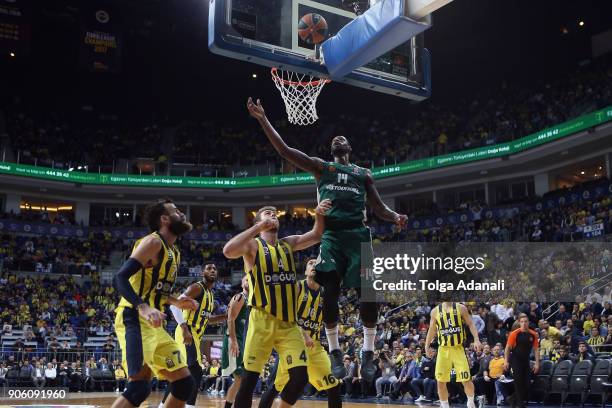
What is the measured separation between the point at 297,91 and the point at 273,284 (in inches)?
232

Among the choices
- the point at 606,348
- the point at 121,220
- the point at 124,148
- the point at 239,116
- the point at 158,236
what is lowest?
the point at 606,348

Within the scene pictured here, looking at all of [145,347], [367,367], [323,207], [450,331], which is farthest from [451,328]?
[145,347]

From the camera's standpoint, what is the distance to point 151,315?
5328mm

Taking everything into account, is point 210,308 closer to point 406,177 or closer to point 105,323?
point 105,323

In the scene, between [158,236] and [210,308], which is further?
[210,308]

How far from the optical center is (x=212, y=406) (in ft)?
47.3

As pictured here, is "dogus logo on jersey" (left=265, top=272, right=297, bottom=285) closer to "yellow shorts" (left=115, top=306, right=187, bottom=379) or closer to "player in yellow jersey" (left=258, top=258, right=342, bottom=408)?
"player in yellow jersey" (left=258, top=258, right=342, bottom=408)

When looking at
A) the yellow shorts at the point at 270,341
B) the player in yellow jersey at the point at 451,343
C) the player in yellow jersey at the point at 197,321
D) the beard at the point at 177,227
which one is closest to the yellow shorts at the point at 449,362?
the player in yellow jersey at the point at 451,343

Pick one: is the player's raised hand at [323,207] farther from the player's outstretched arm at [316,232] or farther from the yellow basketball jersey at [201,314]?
the yellow basketball jersey at [201,314]

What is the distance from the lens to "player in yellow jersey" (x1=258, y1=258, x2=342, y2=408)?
7.22 meters

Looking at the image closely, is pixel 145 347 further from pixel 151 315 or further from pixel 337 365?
pixel 337 365

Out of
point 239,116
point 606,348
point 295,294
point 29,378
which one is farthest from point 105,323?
point 295,294

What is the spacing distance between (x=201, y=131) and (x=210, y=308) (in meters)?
30.4

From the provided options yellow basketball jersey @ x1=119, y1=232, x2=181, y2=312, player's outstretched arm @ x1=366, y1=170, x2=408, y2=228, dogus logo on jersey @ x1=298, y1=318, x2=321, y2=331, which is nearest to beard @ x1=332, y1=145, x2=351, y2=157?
player's outstretched arm @ x1=366, y1=170, x2=408, y2=228
